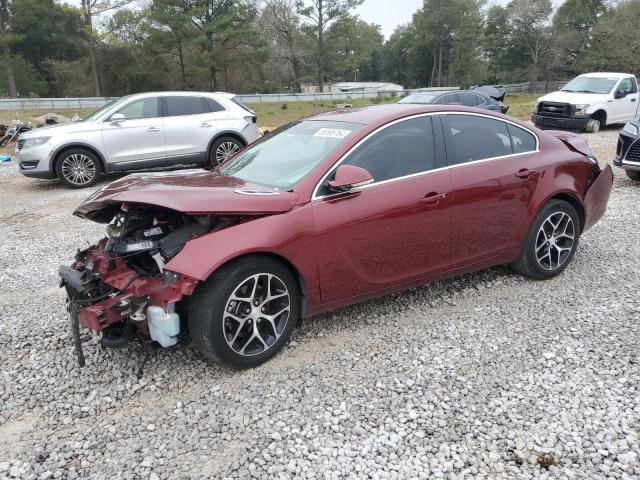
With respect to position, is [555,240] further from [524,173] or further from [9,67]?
[9,67]

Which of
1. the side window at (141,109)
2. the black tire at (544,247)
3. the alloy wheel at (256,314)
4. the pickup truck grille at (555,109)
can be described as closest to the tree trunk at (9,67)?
the side window at (141,109)

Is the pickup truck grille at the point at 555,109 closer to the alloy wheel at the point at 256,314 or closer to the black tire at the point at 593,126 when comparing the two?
the black tire at the point at 593,126

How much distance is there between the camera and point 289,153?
157 inches

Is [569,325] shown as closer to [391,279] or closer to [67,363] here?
[391,279]

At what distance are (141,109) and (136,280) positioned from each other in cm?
755

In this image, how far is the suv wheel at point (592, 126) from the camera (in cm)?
1481

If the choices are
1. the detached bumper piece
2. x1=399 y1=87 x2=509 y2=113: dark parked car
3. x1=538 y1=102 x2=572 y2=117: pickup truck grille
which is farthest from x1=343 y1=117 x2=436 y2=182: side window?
x1=538 y1=102 x2=572 y2=117: pickup truck grille

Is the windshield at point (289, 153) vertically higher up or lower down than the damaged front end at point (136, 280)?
higher up

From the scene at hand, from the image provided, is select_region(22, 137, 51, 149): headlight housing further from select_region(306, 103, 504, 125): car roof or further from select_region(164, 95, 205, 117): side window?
select_region(306, 103, 504, 125): car roof

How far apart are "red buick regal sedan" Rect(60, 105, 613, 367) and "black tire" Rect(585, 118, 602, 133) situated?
38.8ft

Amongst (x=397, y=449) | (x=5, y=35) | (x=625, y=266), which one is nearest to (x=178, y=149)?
(x=625, y=266)

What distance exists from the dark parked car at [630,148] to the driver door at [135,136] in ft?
26.7

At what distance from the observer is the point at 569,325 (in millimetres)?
3809

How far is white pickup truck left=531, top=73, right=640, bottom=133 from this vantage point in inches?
583
